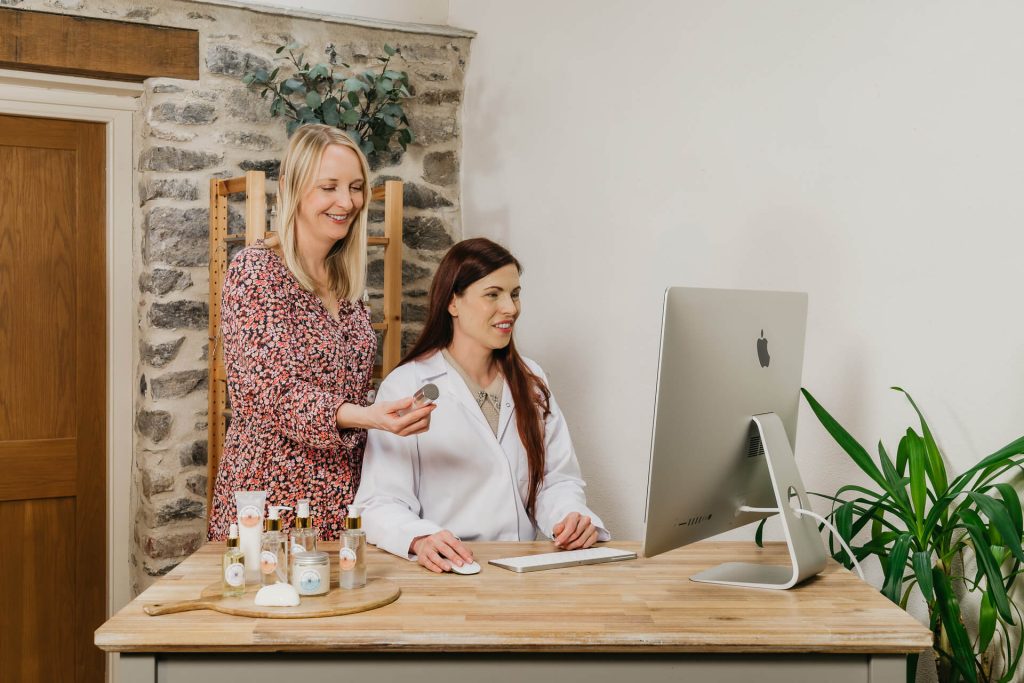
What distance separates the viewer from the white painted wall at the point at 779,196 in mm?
2004

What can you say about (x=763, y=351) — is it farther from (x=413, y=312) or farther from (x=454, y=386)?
(x=413, y=312)

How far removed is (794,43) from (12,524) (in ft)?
10.1

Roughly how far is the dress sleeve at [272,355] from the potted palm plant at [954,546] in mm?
1102

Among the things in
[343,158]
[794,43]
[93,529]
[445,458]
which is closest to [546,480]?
[445,458]

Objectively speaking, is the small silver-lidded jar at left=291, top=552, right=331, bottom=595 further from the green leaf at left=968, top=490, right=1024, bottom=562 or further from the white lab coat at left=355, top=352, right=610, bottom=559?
the green leaf at left=968, top=490, right=1024, bottom=562

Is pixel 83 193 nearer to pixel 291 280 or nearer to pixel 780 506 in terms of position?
pixel 291 280

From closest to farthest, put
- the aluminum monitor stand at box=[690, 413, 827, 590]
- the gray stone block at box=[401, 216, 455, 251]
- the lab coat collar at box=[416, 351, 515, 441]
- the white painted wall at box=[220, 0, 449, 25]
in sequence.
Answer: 1. the aluminum monitor stand at box=[690, 413, 827, 590]
2. the lab coat collar at box=[416, 351, 515, 441]
3. the white painted wall at box=[220, 0, 449, 25]
4. the gray stone block at box=[401, 216, 455, 251]

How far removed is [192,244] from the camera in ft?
11.7

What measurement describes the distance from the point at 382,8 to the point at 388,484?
238 cm

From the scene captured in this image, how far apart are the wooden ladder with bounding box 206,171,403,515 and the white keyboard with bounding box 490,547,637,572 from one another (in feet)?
4.98

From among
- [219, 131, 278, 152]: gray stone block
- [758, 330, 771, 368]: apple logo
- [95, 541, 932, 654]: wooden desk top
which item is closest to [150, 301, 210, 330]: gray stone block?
[219, 131, 278, 152]: gray stone block

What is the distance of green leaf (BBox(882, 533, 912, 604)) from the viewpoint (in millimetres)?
1846

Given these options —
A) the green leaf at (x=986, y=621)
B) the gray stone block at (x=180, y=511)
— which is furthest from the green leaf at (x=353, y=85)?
the green leaf at (x=986, y=621)

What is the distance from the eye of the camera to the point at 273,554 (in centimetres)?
169
